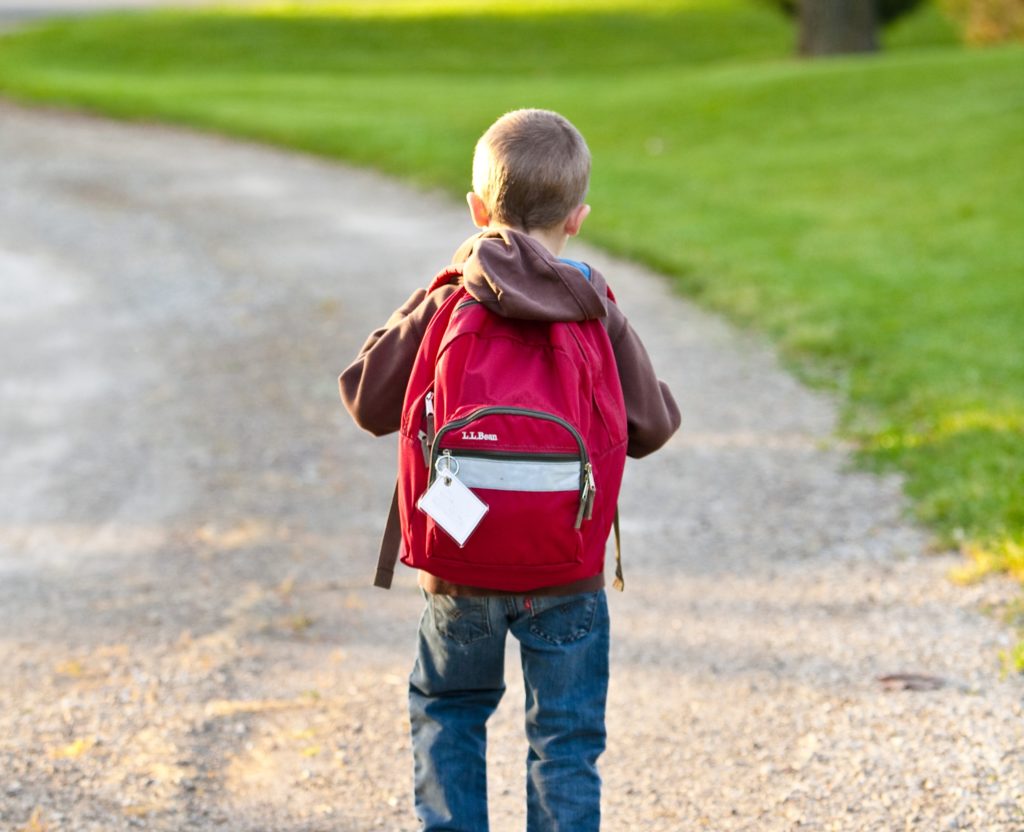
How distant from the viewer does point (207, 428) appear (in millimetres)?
6109

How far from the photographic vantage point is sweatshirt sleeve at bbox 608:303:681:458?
251cm

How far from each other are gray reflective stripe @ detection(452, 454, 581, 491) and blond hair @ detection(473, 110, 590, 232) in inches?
17.8

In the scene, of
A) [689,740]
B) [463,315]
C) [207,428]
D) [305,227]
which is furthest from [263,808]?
[305,227]

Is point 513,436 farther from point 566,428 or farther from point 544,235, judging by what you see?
point 544,235

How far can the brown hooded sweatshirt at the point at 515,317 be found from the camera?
2.34 m

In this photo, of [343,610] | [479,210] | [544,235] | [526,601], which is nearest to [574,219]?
[544,235]

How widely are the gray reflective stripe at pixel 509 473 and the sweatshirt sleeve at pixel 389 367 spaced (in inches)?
10.2

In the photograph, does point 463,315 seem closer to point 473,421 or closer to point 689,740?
point 473,421

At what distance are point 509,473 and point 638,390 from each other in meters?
0.35

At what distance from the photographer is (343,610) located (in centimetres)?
423

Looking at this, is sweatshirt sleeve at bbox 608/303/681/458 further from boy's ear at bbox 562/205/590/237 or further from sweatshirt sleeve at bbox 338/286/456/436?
sweatshirt sleeve at bbox 338/286/456/436

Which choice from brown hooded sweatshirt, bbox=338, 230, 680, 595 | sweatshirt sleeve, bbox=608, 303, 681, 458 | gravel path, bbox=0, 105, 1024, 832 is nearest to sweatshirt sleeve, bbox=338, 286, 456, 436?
brown hooded sweatshirt, bbox=338, 230, 680, 595

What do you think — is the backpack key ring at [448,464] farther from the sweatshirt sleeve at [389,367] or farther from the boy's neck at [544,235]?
the boy's neck at [544,235]

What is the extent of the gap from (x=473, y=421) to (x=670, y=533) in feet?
8.92
